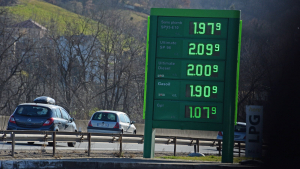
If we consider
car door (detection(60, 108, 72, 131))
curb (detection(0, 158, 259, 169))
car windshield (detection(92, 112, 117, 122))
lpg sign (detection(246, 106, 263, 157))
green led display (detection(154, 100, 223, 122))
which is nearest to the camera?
curb (detection(0, 158, 259, 169))

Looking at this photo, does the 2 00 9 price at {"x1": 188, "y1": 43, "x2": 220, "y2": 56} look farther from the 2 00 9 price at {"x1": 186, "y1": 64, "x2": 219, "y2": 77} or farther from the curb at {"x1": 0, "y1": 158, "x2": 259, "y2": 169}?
the curb at {"x1": 0, "y1": 158, "x2": 259, "y2": 169}

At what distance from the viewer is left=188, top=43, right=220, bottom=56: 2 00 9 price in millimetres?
12141

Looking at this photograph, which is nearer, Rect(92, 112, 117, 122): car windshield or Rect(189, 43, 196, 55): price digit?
Rect(189, 43, 196, 55): price digit

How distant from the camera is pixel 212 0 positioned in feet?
618

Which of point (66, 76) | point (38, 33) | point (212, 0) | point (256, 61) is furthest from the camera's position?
point (212, 0)

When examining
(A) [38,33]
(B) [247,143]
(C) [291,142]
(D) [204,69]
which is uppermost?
(A) [38,33]

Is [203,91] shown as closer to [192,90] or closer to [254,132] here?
[192,90]

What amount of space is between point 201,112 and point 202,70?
112 centimetres

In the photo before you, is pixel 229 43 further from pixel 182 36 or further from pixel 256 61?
pixel 256 61

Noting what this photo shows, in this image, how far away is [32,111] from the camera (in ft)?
55.4

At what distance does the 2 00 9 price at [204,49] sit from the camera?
1214cm

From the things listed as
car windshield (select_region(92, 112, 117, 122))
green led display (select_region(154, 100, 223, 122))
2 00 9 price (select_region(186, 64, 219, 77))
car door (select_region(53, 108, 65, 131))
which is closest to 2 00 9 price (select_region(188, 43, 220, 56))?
2 00 9 price (select_region(186, 64, 219, 77))

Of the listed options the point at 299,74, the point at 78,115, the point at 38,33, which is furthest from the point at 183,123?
the point at 38,33

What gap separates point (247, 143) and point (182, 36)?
3.30 m
